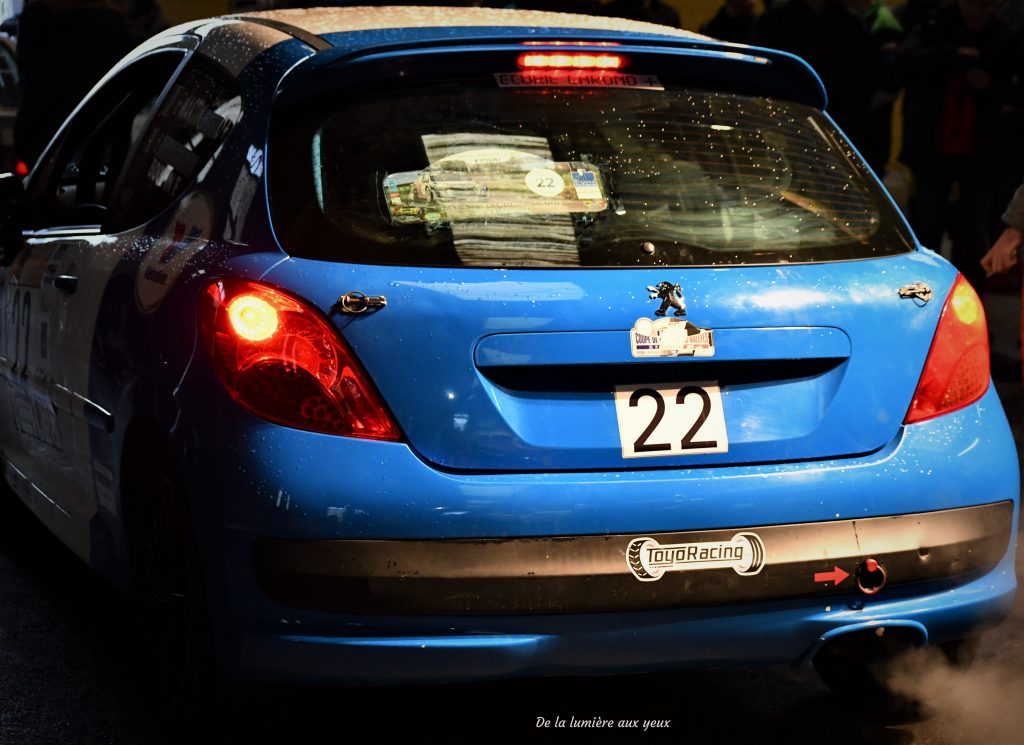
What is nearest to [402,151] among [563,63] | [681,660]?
[563,63]

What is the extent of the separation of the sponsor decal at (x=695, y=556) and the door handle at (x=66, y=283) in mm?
1778

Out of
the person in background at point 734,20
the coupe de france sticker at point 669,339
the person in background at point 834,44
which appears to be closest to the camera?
the coupe de france sticker at point 669,339

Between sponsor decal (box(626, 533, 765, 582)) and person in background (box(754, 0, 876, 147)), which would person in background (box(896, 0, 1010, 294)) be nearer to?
person in background (box(754, 0, 876, 147))

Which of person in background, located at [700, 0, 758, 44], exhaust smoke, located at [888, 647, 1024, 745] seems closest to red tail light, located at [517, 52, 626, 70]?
exhaust smoke, located at [888, 647, 1024, 745]

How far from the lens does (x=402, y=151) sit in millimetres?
3623

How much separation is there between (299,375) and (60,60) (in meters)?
6.20

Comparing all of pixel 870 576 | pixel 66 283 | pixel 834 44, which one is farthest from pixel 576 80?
pixel 834 44

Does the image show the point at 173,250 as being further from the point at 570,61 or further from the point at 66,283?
the point at 570,61

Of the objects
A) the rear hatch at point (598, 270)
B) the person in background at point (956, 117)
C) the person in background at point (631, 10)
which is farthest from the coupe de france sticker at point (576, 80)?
the person in background at point (631, 10)

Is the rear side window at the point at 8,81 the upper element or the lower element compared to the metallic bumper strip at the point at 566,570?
lower

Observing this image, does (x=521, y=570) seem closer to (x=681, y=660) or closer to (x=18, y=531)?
(x=681, y=660)

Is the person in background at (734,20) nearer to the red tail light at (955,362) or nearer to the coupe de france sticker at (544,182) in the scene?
the red tail light at (955,362)

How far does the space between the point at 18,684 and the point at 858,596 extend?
2.09 meters

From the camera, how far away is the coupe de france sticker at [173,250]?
3.74 m
